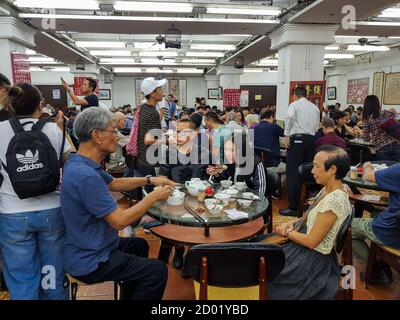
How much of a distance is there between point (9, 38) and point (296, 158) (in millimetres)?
5219

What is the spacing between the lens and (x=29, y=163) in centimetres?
184

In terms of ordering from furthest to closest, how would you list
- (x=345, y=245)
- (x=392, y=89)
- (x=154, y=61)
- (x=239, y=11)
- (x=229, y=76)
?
(x=229, y=76)
(x=154, y=61)
(x=392, y=89)
(x=239, y=11)
(x=345, y=245)

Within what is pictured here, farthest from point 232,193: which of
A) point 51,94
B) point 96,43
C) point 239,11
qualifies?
point 51,94

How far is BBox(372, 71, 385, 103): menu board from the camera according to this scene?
1152 centimetres

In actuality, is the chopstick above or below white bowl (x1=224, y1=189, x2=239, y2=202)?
below

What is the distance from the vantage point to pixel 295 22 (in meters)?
5.86

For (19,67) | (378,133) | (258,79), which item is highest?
(258,79)

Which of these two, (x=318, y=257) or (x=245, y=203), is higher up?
(x=245, y=203)

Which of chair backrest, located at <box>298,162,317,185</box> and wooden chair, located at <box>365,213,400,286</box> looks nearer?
wooden chair, located at <box>365,213,400,286</box>

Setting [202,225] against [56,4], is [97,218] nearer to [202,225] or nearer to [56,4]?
[202,225]

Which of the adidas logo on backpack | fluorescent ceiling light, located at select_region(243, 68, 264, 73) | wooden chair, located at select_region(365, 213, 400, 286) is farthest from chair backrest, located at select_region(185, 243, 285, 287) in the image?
fluorescent ceiling light, located at select_region(243, 68, 264, 73)

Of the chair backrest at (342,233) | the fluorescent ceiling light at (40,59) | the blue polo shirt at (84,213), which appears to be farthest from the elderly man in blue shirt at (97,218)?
the fluorescent ceiling light at (40,59)

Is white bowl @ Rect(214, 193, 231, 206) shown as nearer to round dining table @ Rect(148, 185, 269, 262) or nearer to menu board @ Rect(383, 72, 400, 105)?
round dining table @ Rect(148, 185, 269, 262)
